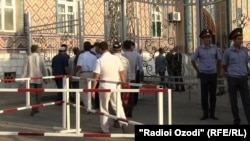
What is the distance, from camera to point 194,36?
49.9 ft

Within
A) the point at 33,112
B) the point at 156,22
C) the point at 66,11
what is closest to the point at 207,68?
the point at 33,112

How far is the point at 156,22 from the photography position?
18.5m

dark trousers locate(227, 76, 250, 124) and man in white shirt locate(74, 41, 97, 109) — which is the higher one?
A: man in white shirt locate(74, 41, 97, 109)

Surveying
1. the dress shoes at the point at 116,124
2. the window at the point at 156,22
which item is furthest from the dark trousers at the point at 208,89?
the window at the point at 156,22

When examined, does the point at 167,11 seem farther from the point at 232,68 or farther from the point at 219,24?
the point at 232,68

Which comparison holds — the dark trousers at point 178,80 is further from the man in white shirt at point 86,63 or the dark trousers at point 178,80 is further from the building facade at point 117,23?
the man in white shirt at point 86,63

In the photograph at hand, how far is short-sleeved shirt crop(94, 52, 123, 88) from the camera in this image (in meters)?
9.64

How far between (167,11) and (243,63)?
22.9ft

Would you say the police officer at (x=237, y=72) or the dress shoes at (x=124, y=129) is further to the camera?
the police officer at (x=237, y=72)

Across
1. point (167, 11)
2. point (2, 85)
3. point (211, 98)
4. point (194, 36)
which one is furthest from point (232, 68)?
point (2, 85)

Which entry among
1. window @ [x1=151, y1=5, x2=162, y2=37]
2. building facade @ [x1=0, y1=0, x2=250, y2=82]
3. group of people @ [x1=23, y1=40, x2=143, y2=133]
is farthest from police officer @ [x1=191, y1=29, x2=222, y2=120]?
window @ [x1=151, y1=5, x2=162, y2=37]

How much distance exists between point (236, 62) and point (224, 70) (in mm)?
436

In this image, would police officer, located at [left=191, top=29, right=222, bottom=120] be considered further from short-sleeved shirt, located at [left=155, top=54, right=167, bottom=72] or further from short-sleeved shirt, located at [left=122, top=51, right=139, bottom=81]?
short-sleeved shirt, located at [left=155, top=54, right=167, bottom=72]

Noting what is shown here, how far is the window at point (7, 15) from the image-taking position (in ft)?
64.3
